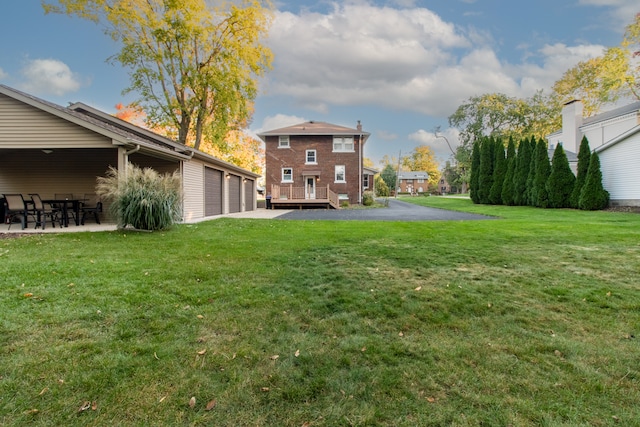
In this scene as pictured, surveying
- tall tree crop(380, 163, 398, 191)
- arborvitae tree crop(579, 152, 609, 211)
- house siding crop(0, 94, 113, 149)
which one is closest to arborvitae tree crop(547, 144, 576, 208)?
arborvitae tree crop(579, 152, 609, 211)

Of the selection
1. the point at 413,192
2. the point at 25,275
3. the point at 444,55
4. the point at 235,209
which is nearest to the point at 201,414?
the point at 25,275

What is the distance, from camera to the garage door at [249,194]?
69.3 feet

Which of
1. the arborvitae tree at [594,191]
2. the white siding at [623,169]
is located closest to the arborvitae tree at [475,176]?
the white siding at [623,169]

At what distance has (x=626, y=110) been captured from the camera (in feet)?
77.7

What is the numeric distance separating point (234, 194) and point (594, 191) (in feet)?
61.9

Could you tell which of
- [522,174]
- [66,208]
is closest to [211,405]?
[66,208]

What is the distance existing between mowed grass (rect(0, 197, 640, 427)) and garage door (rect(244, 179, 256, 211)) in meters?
15.8

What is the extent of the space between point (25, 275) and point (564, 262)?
7.82 metres

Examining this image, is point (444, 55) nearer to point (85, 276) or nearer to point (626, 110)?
point (626, 110)

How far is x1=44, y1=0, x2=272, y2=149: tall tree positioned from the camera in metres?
17.1

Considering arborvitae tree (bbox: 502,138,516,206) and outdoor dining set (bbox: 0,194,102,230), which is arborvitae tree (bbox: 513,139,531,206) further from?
outdoor dining set (bbox: 0,194,102,230)

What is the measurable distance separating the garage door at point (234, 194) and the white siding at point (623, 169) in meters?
20.1

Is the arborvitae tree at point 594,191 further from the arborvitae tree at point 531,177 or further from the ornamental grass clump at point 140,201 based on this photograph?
the ornamental grass clump at point 140,201

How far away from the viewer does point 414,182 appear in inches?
3019
